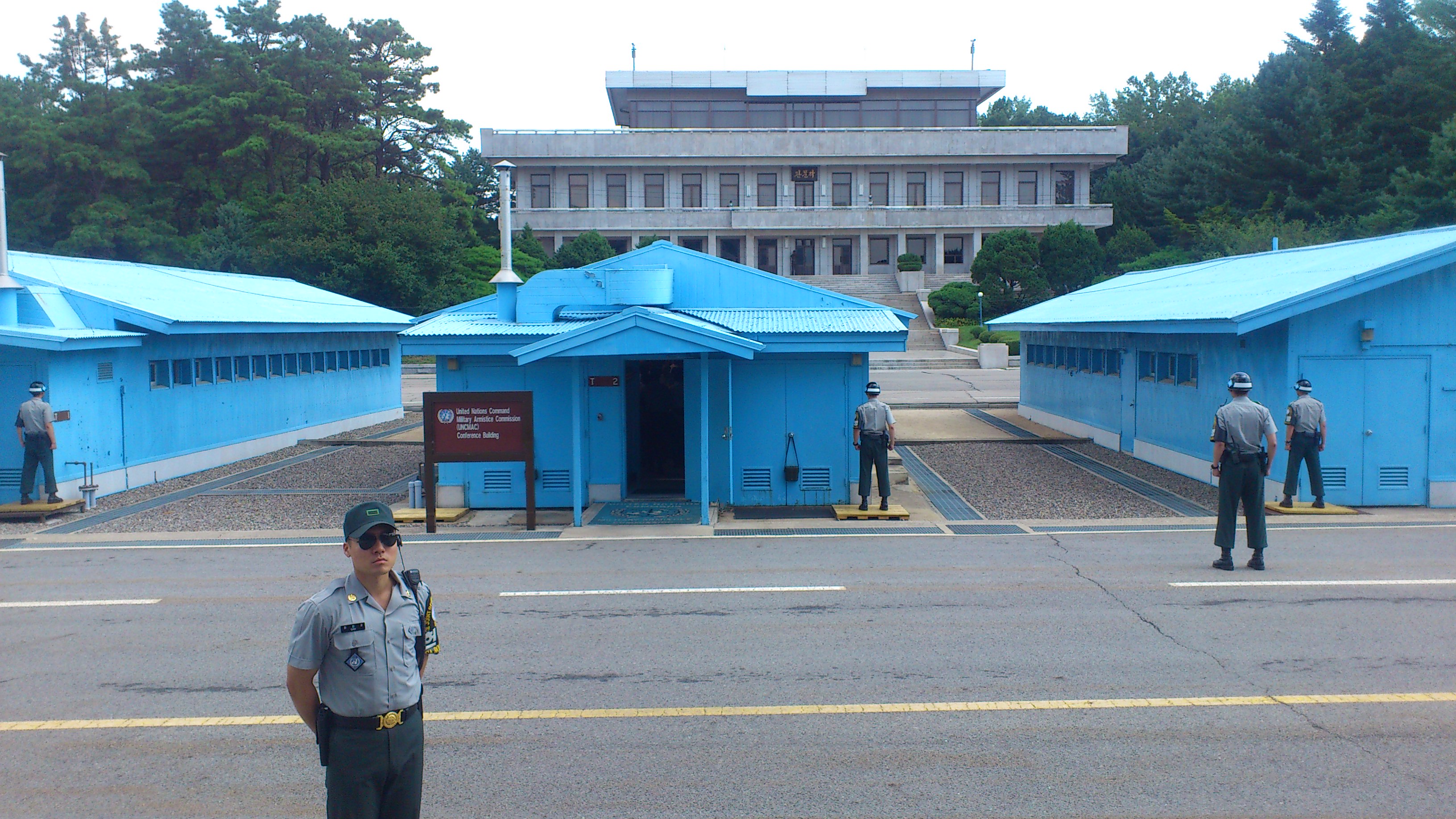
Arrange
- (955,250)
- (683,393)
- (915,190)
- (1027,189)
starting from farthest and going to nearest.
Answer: (955,250)
(1027,189)
(915,190)
(683,393)

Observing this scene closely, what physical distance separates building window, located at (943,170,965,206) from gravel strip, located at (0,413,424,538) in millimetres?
47321

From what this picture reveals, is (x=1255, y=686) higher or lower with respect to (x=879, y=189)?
lower

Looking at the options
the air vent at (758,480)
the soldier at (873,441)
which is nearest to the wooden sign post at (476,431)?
the air vent at (758,480)

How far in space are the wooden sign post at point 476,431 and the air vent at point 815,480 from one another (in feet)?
13.1

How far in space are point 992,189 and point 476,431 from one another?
190ft

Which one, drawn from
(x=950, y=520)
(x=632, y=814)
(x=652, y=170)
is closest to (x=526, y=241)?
(x=652, y=170)

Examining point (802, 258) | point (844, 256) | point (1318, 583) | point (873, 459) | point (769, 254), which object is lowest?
point (1318, 583)

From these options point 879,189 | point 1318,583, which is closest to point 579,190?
point 879,189

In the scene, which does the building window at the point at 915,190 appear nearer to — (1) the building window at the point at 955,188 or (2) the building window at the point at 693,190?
(1) the building window at the point at 955,188

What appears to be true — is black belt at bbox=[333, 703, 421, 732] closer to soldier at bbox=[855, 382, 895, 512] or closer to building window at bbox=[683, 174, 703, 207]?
soldier at bbox=[855, 382, 895, 512]

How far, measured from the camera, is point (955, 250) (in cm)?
6781

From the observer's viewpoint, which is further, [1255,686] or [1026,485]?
[1026,485]

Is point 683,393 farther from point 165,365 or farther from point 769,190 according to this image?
point 769,190

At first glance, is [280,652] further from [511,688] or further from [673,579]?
[673,579]
